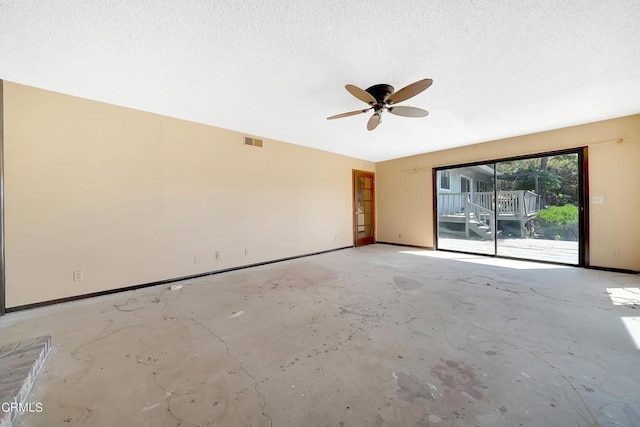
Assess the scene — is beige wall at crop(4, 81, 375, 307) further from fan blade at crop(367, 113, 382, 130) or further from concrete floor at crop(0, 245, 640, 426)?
fan blade at crop(367, 113, 382, 130)

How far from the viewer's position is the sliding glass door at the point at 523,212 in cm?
484

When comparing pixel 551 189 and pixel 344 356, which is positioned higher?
pixel 551 189

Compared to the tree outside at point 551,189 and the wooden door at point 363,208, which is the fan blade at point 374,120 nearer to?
the wooden door at point 363,208

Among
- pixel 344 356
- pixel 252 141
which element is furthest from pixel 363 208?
pixel 344 356

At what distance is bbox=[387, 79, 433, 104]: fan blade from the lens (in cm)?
214

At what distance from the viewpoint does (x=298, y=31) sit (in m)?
1.88

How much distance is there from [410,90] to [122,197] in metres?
3.88

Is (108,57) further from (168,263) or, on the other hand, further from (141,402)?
(141,402)

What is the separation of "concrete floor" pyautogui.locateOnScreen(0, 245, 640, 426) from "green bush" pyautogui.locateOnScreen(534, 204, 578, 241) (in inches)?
105

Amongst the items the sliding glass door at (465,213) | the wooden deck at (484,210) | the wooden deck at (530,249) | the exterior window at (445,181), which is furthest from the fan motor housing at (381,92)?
the exterior window at (445,181)

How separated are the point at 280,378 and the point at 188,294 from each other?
212 cm

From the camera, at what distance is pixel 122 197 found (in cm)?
317

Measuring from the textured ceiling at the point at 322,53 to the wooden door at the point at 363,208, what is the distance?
131 inches

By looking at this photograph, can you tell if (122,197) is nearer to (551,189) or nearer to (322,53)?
(322,53)
